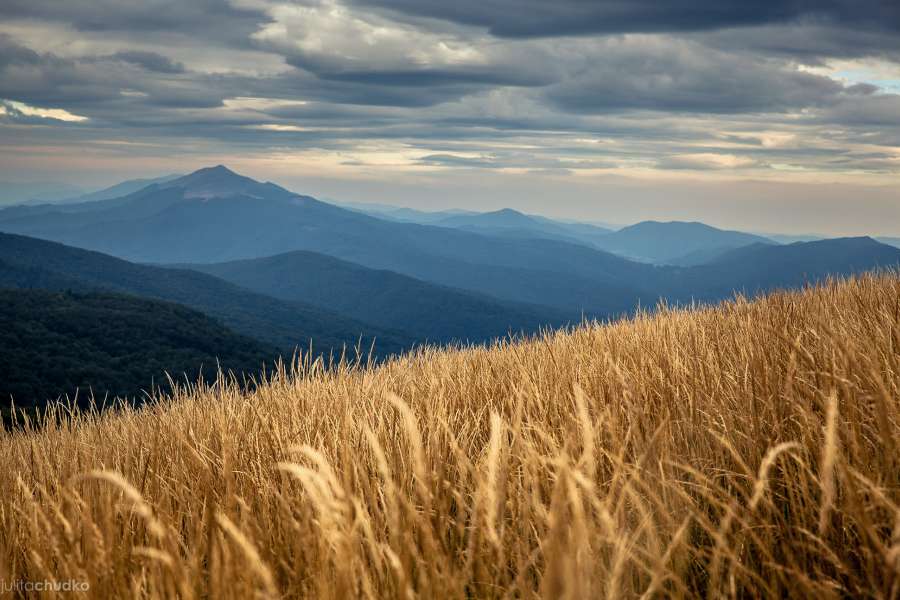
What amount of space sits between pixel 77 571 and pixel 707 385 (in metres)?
2.67

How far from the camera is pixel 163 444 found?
367 centimetres

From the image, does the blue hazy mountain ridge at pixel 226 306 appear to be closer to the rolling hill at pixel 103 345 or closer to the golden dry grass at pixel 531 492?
the rolling hill at pixel 103 345

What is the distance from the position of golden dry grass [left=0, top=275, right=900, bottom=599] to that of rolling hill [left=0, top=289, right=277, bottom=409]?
66695 mm

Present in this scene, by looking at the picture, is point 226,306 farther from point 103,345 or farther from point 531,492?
point 531,492

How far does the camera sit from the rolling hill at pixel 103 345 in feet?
231

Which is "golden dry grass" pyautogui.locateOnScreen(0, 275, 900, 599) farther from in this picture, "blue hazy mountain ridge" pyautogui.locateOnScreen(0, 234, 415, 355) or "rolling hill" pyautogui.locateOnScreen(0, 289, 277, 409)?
"blue hazy mountain ridge" pyautogui.locateOnScreen(0, 234, 415, 355)

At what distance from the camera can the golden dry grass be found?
145cm

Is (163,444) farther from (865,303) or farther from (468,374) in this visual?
(865,303)

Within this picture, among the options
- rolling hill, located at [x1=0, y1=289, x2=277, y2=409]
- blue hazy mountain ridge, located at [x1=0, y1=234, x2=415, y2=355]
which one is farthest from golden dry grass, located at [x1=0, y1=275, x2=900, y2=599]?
blue hazy mountain ridge, located at [x1=0, y1=234, x2=415, y2=355]

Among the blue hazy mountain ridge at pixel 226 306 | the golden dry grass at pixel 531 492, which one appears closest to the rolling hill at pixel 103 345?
the blue hazy mountain ridge at pixel 226 306

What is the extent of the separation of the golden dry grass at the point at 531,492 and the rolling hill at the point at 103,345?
219ft

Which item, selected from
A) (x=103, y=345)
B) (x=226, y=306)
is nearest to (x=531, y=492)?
(x=103, y=345)

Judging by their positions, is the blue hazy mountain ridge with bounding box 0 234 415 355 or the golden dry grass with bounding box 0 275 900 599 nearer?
the golden dry grass with bounding box 0 275 900 599

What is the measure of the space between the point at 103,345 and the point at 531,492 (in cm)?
9708
